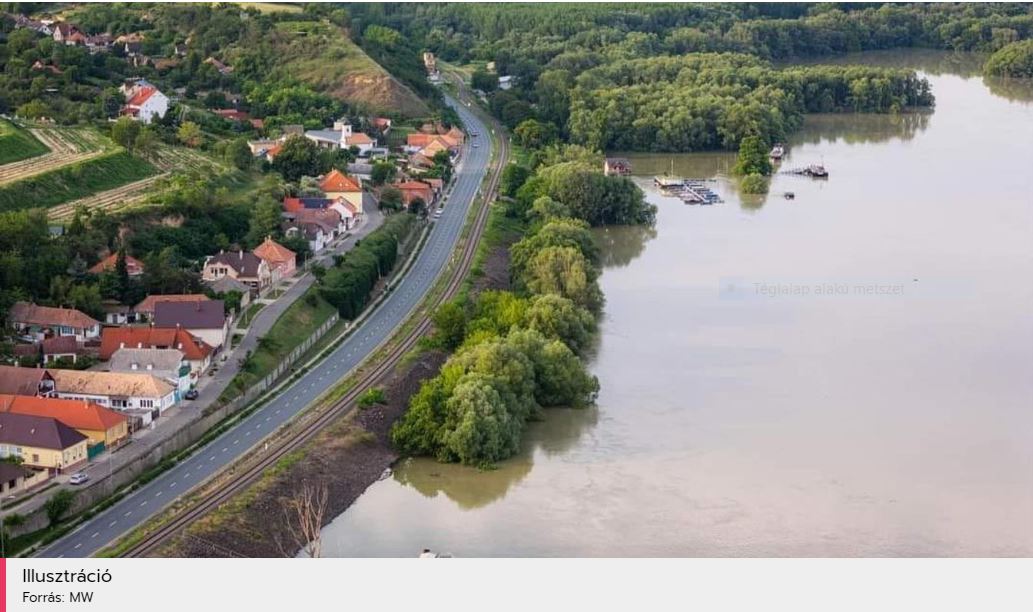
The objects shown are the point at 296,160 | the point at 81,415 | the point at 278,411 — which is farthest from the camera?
the point at 296,160

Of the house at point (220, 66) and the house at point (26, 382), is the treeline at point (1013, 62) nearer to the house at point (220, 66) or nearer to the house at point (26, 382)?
the house at point (220, 66)

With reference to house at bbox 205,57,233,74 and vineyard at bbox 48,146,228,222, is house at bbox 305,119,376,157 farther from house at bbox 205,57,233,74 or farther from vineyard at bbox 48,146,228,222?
house at bbox 205,57,233,74

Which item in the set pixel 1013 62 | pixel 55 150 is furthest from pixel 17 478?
pixel 1013 62

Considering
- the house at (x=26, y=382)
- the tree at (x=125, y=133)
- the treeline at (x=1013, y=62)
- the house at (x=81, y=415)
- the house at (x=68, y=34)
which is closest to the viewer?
the house at (x=81, y=415)

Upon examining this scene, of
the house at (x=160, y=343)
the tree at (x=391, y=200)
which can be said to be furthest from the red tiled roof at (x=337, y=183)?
the house at (x=160, y=343)

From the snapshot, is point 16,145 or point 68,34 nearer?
point 16,145

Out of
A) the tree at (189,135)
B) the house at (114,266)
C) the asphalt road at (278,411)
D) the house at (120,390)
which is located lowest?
the asphalt road at (278,411)

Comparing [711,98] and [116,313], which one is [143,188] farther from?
[711,98]
